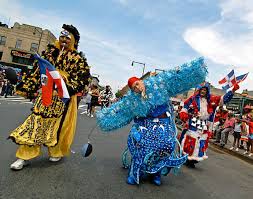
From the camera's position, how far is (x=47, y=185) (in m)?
3.63

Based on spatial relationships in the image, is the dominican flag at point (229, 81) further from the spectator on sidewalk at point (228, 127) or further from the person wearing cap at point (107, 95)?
the person wearing cap at point (107, 95)

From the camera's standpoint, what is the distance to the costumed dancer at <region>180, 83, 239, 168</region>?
6.23 m

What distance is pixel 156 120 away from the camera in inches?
171

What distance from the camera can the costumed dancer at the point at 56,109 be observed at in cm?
415

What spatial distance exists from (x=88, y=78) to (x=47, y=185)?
166 cm

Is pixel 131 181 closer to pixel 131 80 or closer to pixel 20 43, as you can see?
pixel 131 80

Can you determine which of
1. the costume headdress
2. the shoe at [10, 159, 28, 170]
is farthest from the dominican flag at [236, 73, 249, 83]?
the shoe at [10, 159, 28, 170]

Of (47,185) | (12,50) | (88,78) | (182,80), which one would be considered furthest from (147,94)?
(12,50)

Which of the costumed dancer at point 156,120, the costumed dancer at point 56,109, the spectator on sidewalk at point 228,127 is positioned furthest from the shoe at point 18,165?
the spectator on sidewalk at point 228,127

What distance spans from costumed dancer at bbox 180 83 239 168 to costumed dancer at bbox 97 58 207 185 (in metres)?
1.89

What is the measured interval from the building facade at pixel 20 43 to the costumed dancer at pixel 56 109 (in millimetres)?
48298

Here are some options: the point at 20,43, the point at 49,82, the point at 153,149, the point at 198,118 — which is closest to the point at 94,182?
the point at 153,149

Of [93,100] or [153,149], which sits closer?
[153,149]

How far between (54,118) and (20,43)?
166ft
